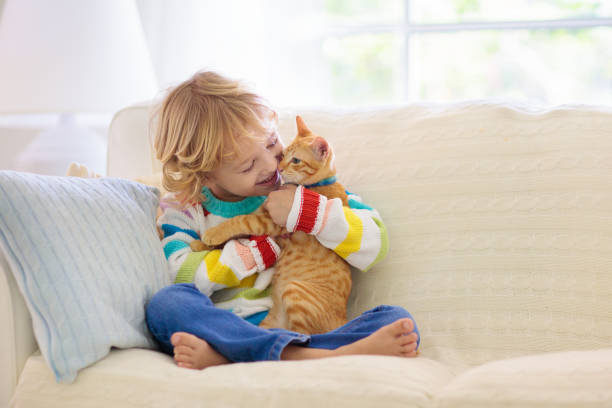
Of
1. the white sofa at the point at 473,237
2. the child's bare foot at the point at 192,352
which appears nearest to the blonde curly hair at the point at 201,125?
the white sofa at the point at 473,237

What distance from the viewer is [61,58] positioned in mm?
1780

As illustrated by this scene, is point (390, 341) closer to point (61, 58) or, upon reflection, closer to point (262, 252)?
point (262, 252)

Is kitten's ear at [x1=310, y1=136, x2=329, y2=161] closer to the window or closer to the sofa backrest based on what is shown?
the sofa backrest

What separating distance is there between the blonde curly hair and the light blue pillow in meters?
0.18

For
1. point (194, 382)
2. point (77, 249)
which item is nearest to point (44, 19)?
point (77, 249)

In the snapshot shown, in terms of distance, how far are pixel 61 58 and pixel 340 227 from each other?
114cm

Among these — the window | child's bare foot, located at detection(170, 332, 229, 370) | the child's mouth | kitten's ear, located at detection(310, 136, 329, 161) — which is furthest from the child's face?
the window

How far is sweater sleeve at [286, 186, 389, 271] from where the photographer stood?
1.20 meters

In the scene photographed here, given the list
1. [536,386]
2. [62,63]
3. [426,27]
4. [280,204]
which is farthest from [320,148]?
[426,27]

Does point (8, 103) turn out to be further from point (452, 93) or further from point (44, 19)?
point (452, 93)

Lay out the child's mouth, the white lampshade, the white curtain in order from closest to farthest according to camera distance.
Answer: the child's mouth, the white lampshade, the white curtain

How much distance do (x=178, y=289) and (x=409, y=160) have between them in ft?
2.12

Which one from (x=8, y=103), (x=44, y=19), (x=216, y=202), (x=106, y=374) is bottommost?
(x=106, y=374)

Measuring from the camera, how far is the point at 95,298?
1.00m
